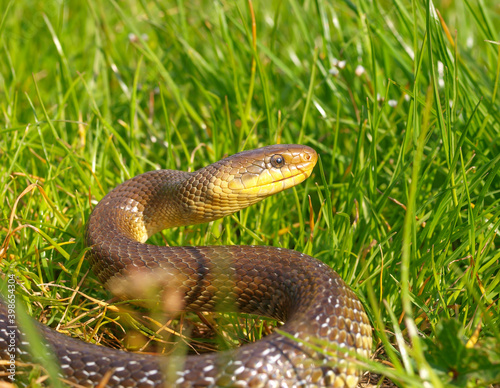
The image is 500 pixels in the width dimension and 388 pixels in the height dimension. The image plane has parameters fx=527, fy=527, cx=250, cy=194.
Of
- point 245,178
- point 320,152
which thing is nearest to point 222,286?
point 245,178

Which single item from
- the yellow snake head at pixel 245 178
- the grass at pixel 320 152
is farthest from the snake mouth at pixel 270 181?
the grass at pixel 320 152

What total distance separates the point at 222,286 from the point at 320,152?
76.2 inches

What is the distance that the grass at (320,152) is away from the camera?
3.18m

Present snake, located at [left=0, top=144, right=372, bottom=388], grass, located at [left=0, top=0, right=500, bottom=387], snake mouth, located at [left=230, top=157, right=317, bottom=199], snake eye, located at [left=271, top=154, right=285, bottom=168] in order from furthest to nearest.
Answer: snake eye, located at [left=271, top=154, right=285, bottom=168] < snake mouth, located at [left=230, top=157, right=317, bottom=199] < grass, located at [left=0, top=0, right=500, bottom=387] < snake, located at [left=0, top=144, right=372, bottom=388]

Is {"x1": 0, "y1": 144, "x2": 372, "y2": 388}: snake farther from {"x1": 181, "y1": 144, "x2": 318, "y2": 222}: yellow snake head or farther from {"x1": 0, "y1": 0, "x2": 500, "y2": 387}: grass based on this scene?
{"x1": 0, "y1": 0, "x2": 500, "y2": 387}: grass

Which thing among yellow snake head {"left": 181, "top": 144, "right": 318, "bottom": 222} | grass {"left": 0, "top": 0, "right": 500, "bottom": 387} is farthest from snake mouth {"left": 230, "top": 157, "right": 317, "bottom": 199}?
grass {"left": 0, "top": 0, "right": 500, "bottom": 387}

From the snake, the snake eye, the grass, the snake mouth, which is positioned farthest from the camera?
the snake eye

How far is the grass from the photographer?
3.18 metres

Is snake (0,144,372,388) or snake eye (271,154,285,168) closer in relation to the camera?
snake (0,144,372,388)

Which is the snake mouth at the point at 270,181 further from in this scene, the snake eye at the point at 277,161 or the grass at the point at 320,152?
the grass at the point at 320,152

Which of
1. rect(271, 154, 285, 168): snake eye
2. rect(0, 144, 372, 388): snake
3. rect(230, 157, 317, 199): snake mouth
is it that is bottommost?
rect(0, 144, 372, 388): snake

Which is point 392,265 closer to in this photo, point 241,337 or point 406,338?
point 406,338

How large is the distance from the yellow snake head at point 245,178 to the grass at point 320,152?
0.66ft

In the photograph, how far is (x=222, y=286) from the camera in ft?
11.2
